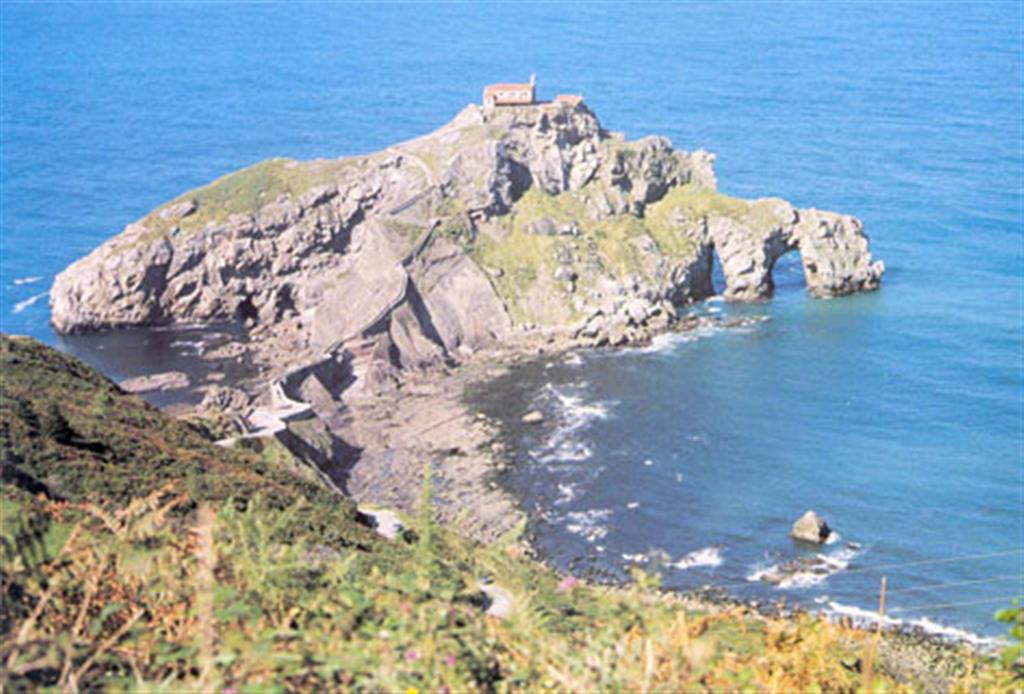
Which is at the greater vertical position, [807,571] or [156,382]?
[807,571]

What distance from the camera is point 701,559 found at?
59.8 metres

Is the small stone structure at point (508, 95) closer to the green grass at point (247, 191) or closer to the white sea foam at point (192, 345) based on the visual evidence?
the green grass at point (247, 191)

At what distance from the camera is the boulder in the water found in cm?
6121

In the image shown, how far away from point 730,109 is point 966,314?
75.0 meters

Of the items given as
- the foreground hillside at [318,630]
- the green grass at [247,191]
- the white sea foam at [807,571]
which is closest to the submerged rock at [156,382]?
the green grass at [247,191]

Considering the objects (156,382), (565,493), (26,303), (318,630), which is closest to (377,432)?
(565,493)

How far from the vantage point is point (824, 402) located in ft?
262

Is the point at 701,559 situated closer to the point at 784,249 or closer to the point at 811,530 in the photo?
the point at 811,530

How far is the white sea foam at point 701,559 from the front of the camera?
5931 centimetres

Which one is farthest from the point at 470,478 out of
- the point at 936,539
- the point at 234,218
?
the point at 234,218

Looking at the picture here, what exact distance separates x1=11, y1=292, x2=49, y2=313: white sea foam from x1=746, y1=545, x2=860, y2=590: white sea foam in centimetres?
6704

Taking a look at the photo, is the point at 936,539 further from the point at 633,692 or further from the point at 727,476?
the point at 633,692

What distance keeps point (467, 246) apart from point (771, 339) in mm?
23792

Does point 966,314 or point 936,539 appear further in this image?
point 966,314
